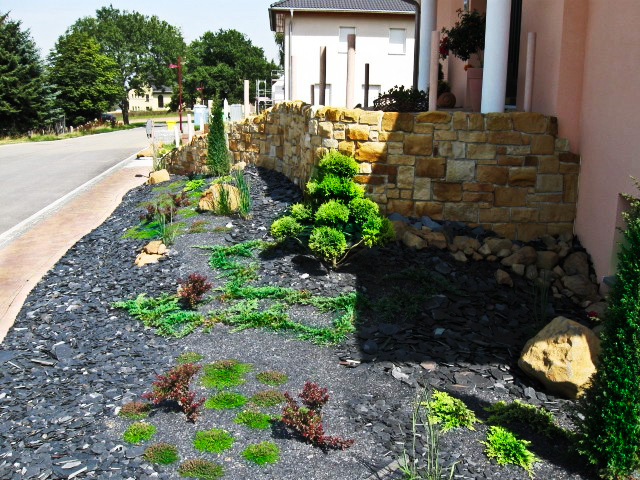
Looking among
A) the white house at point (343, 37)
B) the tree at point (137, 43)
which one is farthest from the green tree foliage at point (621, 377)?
the tree at point (137, 43)

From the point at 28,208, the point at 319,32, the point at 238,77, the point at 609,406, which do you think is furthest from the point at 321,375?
the point at 238,77

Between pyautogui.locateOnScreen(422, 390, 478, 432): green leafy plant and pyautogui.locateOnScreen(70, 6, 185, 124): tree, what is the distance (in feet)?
288

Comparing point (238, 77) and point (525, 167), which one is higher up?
point (238, 77)

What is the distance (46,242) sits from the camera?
1055cm

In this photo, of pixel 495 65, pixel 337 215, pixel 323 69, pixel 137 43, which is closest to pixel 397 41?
pixel 323 69

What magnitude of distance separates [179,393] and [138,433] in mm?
399

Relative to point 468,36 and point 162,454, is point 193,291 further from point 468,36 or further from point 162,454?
point 468,36

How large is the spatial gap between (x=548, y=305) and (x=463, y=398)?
2272 millimetres

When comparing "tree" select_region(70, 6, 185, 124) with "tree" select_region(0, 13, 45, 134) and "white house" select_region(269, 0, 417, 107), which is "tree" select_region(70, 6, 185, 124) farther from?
"white house" select_region(269, 0, 417, 107)

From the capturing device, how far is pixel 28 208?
44.5 ft

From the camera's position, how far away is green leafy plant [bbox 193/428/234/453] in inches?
177

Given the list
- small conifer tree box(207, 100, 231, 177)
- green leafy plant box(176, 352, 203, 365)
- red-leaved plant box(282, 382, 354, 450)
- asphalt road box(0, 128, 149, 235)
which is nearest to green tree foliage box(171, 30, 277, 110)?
asphalt road box(0, 128, 149, 235)

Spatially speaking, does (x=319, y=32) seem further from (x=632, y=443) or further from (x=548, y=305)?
(x=632, y=443)

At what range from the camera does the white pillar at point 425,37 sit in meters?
11.9
